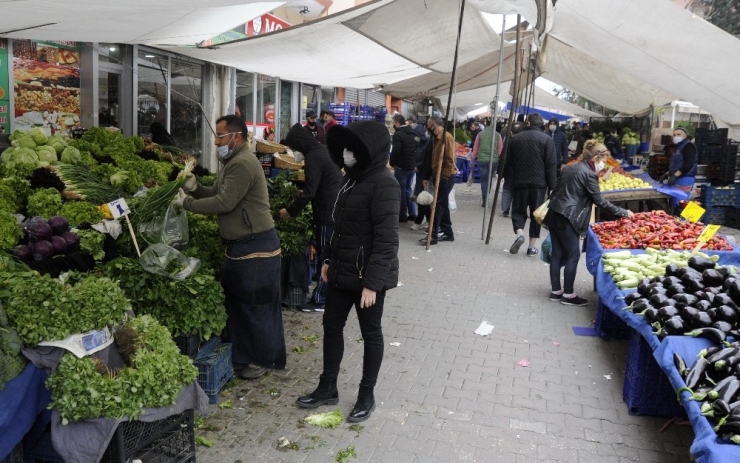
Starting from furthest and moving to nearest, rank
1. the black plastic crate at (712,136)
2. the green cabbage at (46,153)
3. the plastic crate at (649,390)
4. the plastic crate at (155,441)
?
the black plastic crate at (712,136) → the green cabbage at (46,153) → the plastic crate at (649,390) → the plastic crate at (155,441)

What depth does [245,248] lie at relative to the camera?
16.0ft

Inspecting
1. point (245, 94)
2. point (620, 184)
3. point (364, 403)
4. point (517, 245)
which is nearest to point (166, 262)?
point (364, 403)

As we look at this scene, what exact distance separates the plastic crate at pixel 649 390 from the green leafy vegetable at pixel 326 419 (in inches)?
87.1

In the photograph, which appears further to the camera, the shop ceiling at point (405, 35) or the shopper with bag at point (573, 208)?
the shopper with bag at point (573, 208)

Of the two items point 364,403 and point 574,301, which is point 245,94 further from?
point 364,403

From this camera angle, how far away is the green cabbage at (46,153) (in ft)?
18.5

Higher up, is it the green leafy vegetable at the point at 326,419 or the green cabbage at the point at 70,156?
the green cabbage at the point at 70,156

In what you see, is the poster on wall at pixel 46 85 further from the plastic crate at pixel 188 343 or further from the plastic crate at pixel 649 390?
the plastic crate at pixel 649 390

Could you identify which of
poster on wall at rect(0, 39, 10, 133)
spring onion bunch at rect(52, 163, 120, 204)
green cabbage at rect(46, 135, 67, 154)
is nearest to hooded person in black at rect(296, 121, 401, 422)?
spring onion bunch at rect(52, 163, 120, 204)

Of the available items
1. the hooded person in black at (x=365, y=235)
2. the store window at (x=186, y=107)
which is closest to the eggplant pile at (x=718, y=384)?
the hooded person in black at (x=365, y=235)

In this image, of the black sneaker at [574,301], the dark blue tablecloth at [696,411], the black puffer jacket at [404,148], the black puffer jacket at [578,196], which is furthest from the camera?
the black puffer jacket at [404,148]

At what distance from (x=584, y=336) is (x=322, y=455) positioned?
357 cm

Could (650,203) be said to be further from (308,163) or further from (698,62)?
(308,163)

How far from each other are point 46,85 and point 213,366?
18.6 ft
